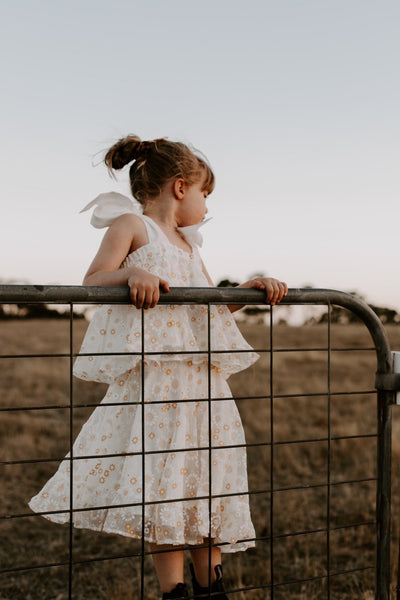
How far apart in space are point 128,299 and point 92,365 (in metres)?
0.45

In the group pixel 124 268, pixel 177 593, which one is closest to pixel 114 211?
pixel 124 268

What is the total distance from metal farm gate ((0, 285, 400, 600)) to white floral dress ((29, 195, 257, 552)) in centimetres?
10

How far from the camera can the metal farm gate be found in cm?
172

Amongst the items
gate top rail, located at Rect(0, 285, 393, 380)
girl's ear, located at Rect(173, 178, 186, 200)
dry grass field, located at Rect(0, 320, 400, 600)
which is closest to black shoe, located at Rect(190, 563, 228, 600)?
dry grass field, located at Rect(0, 320, 400, 600)

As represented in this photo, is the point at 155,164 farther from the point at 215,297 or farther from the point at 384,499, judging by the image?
the point at 384,499

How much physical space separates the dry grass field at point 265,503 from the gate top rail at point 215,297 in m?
0.16

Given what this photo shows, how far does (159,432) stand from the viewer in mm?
2006

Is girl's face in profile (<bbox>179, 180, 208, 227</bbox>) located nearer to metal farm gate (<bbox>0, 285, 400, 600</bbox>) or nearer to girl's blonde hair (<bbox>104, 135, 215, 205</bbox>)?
girl's blonde hair (<bbox>104, 135, 215, 205</bbox>)

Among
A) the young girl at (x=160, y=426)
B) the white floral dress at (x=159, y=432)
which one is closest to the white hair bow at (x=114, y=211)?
the young girl at (x=160, y=426)

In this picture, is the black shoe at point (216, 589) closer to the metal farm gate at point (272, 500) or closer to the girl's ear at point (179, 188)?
the metal farm gate at point (272, 500)

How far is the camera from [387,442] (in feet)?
6.53

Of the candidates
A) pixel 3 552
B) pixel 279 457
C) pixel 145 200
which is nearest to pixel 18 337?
pixel 279 457

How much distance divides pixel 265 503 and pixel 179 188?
15.7 feet

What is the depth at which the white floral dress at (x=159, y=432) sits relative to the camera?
6.44 ft
